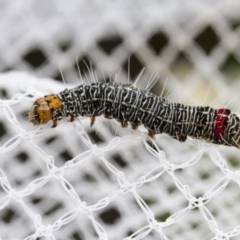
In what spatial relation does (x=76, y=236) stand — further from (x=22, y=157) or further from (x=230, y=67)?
(x=230, y=67)

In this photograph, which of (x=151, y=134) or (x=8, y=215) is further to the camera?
(x=8, y=215)

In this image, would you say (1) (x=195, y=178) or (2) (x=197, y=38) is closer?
(1) (x=195, y=178)

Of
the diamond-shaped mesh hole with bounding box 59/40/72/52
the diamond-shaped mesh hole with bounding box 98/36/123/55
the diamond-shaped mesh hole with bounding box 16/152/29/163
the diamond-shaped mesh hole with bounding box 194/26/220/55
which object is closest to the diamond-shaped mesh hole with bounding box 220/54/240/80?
the diamond-shaped mesh hole with bounding box 194/26/220/55

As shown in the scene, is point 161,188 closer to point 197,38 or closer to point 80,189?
point 80,189

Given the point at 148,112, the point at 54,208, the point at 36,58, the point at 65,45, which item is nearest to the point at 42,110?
the point at 148,112

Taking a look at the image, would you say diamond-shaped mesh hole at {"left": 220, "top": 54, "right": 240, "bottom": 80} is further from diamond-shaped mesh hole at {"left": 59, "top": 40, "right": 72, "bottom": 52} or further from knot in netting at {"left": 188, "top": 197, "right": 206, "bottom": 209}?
knot in netting at {"left": 188, "top": 197, "right": 206, "bottom": 209}

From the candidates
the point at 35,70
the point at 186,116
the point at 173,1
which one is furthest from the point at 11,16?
the point at 186,116
